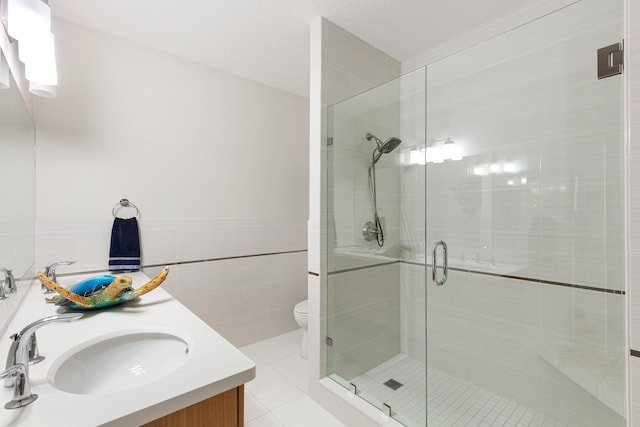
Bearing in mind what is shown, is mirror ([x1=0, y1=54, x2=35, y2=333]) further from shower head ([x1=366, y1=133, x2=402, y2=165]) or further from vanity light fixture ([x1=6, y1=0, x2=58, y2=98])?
shower head ([x1=366, y1=133, x2=402, y2=165])

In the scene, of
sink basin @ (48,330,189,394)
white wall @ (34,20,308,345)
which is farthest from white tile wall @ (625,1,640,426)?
white wall @ (34,20,308,345)

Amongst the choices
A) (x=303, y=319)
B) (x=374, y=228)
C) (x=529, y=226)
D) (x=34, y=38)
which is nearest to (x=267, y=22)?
(x=34, y=38)

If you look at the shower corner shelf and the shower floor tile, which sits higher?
the shower corner shelf

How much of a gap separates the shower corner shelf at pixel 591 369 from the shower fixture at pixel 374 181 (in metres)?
1.10

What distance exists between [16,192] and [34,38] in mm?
643

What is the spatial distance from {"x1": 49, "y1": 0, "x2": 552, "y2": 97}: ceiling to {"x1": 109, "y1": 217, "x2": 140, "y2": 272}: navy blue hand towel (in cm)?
125

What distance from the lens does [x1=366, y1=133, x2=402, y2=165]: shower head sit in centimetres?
204

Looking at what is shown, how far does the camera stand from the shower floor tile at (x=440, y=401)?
157 centimetres

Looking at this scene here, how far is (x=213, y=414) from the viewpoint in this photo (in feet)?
2.48

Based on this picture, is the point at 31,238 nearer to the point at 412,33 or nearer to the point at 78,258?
the point at 78,258

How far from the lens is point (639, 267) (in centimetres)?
76

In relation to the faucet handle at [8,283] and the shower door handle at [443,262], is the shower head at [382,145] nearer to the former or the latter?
the shower door handle at [443,262]

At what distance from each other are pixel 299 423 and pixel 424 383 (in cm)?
77

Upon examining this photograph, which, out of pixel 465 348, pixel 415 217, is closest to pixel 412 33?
pixel 415 217
